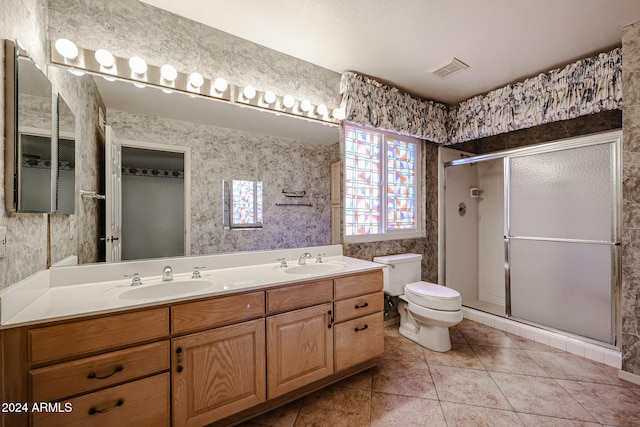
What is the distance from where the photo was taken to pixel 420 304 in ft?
7.22

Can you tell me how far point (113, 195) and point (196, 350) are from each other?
971 mm

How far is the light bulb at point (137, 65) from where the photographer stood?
147 cm

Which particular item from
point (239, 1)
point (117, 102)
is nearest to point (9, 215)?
point (117, 102)

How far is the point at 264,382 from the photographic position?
1.38 m

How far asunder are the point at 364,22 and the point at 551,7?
44.1 inches

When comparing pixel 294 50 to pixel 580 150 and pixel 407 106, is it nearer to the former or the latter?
pixel 407 106

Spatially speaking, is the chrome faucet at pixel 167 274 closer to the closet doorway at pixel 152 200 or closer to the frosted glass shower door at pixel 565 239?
the closet doorway at pixel 152 200

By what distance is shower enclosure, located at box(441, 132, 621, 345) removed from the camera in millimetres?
2090

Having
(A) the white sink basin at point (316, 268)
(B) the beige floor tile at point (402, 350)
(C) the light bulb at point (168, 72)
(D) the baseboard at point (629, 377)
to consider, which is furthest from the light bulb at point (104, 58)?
(D) the baseboard at point (629, 377)

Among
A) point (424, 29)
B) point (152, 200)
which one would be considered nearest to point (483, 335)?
point (424, 29)

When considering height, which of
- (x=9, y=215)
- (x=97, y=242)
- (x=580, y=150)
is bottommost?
(x=97, y=242)

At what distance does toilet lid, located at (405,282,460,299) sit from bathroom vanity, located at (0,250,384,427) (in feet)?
1.99

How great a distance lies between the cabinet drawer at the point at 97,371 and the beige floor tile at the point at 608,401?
234 centimetres

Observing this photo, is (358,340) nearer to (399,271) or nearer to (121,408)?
(399,271)
